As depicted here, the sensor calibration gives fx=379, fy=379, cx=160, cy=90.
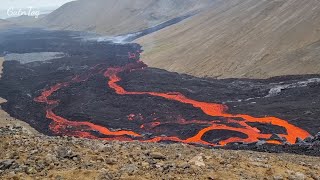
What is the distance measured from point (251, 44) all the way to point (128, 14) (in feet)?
329

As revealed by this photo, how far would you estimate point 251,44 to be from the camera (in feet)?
196

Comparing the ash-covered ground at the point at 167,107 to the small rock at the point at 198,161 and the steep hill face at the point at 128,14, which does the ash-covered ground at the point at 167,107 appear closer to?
the small rock at the point at 198,161

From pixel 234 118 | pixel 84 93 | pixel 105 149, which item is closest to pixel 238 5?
pixel 84 93

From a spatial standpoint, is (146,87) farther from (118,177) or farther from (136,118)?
(118,177)

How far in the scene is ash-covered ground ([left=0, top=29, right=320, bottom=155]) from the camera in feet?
110

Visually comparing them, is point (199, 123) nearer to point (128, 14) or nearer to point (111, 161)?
point (111, 161)

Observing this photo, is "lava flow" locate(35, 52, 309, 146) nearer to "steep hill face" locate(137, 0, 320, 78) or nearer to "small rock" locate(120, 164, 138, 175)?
"steep hill face" locate(137, 0, 320, 78)

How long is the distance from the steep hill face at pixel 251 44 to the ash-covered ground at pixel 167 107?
3.49 metres

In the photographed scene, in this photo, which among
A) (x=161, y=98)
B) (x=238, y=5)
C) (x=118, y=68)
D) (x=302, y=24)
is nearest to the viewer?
(x=161, y=98)

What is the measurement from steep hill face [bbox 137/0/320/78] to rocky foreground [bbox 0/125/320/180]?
126 ft

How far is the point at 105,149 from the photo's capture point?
1361 cm

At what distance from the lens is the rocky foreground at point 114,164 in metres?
10.7

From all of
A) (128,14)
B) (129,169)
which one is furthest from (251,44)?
(128,14)

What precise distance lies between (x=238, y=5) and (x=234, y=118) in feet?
174
